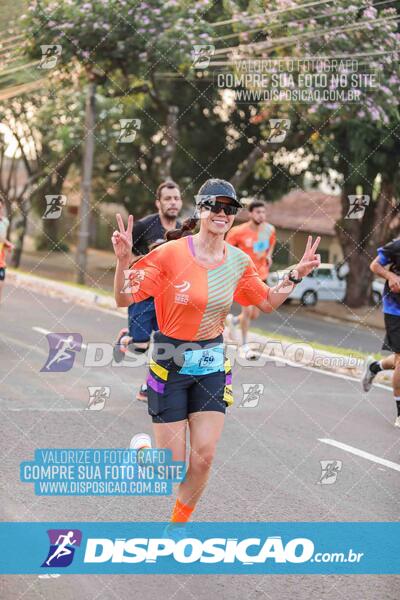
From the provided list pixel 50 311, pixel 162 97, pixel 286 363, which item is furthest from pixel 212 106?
pixel 286 363

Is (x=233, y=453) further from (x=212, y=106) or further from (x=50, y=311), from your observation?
(x=212, y=106)

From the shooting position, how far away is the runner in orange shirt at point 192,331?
573 centimetres

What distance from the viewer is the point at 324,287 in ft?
115

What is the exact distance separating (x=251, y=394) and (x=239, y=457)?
9.12ft

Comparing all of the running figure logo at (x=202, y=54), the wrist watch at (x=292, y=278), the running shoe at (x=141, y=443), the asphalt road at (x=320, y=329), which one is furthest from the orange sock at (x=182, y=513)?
the running figure logo at (x=202, y=54)

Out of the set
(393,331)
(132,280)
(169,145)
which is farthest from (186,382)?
(169,145)

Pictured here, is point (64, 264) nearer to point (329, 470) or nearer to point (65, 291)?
point (65, 291)

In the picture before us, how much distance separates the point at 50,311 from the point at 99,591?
545 inches

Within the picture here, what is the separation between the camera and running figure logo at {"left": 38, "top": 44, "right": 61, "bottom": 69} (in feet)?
64.4

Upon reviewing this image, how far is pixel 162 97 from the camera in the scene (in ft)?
95.1

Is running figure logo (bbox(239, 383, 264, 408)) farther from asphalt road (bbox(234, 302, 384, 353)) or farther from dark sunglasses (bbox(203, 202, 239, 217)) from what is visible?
asphalt road (bbox(234, 302, 384, 353))

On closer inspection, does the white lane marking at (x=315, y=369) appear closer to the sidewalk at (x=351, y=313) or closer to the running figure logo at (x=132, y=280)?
the running figure logo at (x=132, y=280)

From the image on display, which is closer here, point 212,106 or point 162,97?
point 162,97

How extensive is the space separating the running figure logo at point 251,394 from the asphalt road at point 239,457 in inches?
3.3
